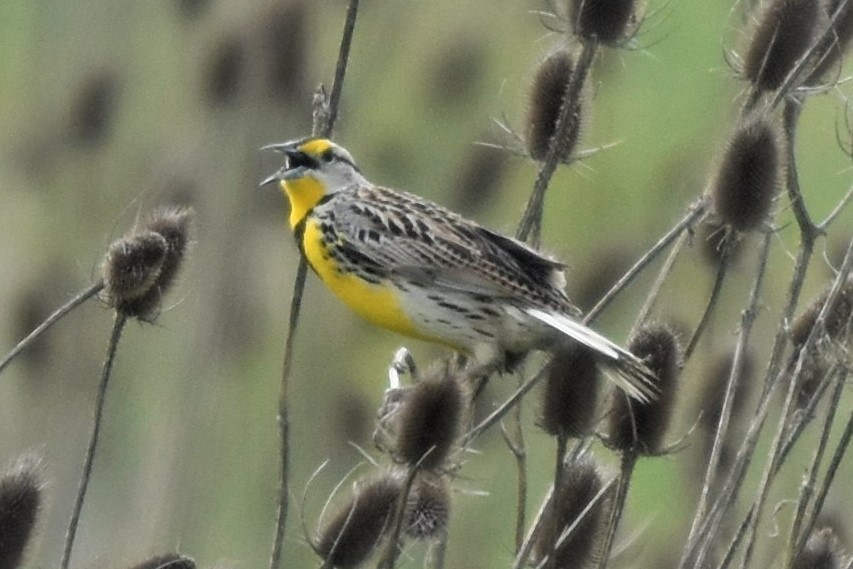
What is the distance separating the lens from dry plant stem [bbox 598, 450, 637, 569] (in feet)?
6.39

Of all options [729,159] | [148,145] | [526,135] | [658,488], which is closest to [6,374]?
[148,145]

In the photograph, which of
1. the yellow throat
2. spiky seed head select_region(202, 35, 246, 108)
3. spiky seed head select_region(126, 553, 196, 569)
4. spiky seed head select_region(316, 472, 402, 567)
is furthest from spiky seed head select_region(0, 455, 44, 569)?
spiky seed head select_region(202, 35, 246, 108)

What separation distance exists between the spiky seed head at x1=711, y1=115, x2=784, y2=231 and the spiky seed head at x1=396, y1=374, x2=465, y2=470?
1.76 feet

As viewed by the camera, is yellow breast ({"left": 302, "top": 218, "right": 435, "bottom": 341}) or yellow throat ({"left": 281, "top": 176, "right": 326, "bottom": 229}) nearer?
yellow breast ({"left": 302, "top": 218, "right": 435, "bottom": 341})

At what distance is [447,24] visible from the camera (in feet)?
14.0

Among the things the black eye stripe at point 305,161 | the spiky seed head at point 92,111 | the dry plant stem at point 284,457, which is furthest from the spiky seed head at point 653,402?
the spiky seed head at point 92,111

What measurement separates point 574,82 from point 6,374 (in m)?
1.71

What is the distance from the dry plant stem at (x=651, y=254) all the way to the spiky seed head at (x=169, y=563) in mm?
663

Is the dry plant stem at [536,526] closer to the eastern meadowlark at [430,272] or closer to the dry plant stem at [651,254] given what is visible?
the dry plant stem at [651,254]

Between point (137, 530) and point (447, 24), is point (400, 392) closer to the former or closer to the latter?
point (137, 530)

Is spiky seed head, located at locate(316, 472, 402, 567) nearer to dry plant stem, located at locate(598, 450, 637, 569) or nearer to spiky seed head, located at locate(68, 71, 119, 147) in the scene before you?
dry plant stem, located at locate(598, 450, 637, 569)

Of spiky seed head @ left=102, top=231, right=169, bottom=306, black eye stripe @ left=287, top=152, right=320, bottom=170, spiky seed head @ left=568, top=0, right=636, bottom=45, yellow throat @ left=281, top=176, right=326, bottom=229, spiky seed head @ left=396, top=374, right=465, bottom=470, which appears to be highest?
spiky seed head @ left=568, top=0, right=636, bottom=45

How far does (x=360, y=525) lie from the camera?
6.65 feet

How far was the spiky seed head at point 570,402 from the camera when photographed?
201 cm
